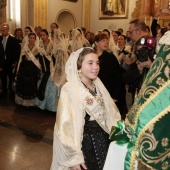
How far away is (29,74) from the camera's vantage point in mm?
5676

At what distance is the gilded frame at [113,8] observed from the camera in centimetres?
1300

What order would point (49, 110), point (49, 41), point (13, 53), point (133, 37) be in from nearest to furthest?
point (133, 37)
point (49, 110)
point (49, 41)
point (13, 53)

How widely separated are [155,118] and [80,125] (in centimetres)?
106

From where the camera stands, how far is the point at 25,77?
568 cm

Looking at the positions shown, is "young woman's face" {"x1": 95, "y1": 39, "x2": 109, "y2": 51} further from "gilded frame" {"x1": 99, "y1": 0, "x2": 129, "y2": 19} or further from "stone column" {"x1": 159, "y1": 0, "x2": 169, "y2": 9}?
"gilded frame" {"x1": 99, "y1": 0, "x2": 129, "y2": 19}

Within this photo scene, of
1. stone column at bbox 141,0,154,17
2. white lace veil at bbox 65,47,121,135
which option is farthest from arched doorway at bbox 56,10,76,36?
white lace veil at bbox 65,47,121,135

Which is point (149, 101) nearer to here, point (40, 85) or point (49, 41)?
point (40, 85)

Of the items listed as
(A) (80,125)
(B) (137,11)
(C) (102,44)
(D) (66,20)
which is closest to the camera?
(A) (80,125)

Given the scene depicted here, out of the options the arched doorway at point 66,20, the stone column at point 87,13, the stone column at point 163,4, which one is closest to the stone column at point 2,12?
the arched doorway at point 66,20

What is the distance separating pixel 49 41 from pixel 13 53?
1.28m

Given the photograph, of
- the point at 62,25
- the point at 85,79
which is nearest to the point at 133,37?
the point at 85,79

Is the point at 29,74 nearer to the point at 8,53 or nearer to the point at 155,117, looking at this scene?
the point at 8,53

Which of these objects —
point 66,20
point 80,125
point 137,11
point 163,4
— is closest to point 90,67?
point 80,125

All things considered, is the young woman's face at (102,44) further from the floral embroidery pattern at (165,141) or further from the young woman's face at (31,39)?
the floral embroidery pattern at (165,141)
